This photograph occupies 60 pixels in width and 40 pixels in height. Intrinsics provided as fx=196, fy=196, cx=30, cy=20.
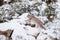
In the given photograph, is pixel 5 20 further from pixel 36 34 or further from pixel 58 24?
pixel 58 24

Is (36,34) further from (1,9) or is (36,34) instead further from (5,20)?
(1,9)

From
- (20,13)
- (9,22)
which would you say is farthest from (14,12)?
(9,22)

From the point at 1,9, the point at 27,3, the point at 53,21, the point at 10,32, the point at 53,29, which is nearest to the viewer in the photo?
the point at 10,32

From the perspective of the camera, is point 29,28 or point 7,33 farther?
point 29,28

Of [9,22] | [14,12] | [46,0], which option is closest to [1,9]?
[14,12]

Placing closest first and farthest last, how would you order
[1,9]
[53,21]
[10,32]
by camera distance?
[10,32], [53,21], [1,9]

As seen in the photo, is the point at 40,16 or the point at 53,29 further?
the point at 40,16

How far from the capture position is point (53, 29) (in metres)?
2.49

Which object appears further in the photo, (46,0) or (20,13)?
(46,0)

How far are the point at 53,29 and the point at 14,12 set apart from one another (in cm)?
66

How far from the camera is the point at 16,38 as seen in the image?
223 centimetres

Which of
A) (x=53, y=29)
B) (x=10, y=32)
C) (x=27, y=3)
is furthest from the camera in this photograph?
(x=27, y=3)

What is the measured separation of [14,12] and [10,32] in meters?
0.66

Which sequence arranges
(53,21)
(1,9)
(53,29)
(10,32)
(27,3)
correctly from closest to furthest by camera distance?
(10,32)
(53,29)
(53,21)
(1,9)
(27,3)
